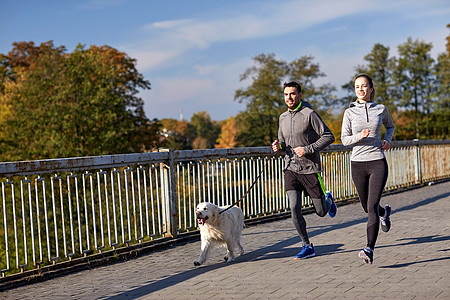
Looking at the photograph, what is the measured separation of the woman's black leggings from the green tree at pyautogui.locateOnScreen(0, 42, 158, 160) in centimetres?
2623

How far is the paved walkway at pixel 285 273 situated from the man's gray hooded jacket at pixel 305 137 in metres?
1.07

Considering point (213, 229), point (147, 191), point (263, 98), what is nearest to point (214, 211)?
point (213, 229)

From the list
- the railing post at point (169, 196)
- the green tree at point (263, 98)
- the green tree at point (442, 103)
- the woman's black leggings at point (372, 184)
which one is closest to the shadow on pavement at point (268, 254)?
the woman's black leggings at point (372, 184)

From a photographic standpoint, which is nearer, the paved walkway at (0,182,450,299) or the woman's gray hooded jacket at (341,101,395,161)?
the paved walkway at (0,182,450,299)

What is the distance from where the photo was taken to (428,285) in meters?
5.06

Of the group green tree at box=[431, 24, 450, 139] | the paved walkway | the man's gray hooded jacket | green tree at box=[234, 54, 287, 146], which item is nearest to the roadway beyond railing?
the paved walkway

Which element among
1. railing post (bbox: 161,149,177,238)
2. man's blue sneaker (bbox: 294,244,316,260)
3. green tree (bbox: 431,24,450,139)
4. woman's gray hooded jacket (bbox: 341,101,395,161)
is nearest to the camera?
woman's gray hooded jacket (bbox: 341,101,395,161)

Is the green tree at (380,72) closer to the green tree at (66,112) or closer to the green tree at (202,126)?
the green tree at (66,112)

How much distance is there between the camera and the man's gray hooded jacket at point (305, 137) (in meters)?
6.65

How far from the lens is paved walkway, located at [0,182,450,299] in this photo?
5121 millimetres

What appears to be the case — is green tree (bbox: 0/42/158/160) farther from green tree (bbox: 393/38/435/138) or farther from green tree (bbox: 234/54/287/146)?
green tree (bbox: 393/38/435/138)

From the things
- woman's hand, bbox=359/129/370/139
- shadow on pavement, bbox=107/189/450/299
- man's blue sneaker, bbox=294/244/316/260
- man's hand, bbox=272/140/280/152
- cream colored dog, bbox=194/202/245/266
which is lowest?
shadow on pavement, bbox=107/189/450/299

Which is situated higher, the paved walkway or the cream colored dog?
the cream colored dog

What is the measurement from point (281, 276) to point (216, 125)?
164019mm
